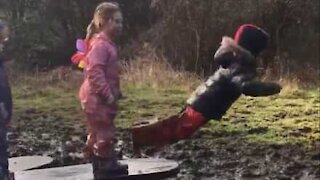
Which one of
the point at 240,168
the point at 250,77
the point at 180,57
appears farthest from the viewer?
the point at 180,57

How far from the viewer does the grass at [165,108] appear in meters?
9.17

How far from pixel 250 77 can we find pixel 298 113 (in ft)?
16.2

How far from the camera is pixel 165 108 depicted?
424 inches

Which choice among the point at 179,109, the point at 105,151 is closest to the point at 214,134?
the point at 179,109

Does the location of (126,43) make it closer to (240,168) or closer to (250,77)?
(240,168)

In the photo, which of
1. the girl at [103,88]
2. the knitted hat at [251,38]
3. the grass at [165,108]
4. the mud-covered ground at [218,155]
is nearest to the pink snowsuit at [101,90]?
the girl at [103,88]

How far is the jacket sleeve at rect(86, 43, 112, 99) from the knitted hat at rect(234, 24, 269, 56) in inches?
34.3

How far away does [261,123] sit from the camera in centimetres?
945

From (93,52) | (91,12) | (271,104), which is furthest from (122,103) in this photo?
(93,52)

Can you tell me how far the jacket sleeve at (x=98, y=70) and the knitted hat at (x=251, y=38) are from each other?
87 centimetres

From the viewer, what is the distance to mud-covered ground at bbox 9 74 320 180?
754 centimetres

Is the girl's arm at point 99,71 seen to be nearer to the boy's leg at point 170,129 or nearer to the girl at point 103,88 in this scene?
the girl at point 103,88

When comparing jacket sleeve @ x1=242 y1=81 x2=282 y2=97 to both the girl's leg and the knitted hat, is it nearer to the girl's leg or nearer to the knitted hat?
the knitted hat

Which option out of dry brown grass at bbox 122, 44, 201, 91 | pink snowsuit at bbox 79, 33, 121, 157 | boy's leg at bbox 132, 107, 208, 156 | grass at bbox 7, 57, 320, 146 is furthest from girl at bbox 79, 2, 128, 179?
dry brown grass at bbox 122, 44, 201, 91
